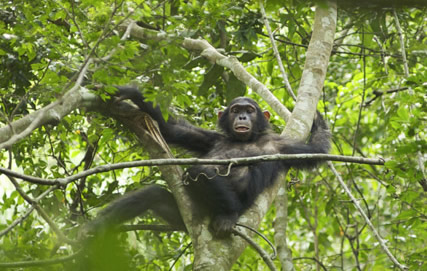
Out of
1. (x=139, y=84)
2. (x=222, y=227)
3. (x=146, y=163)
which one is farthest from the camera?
(x=139, y=84)

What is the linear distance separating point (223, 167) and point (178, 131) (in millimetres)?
853

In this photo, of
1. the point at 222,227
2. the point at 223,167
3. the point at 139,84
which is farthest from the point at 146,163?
the point at 223,167

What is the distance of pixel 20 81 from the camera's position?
5.93m

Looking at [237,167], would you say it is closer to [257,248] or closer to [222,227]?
[222,227]

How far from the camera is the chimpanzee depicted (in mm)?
4714

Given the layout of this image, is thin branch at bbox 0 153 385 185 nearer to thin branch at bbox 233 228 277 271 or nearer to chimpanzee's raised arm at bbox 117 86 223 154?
thin branch at bbox 233 228 277 271

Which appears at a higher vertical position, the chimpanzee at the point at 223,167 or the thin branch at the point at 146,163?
the chimpanzee at the point at 223,167

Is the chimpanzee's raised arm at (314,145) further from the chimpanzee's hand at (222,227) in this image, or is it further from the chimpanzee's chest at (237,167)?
the chimpanzee's hand at (222,227)

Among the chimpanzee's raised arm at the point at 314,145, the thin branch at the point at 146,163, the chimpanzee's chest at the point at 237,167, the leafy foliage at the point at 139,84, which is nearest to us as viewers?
the thin branch at the point at 146,163

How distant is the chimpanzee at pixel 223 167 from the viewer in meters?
4.71

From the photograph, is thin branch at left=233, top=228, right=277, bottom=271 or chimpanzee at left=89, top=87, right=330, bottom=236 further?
chimpanzee at left=89, top=87, right=330, bottom=236

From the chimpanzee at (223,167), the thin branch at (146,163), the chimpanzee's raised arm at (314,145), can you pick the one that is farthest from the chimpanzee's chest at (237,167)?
the thin branch at (146,163)

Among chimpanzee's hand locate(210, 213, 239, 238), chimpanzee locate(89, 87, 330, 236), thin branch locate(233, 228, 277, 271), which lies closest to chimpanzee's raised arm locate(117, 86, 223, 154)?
chimpanzee locate(89, 87, 330, 236)

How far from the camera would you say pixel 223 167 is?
17.6ft
